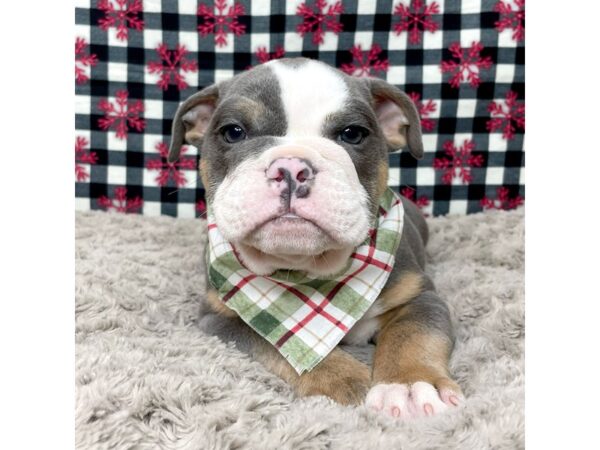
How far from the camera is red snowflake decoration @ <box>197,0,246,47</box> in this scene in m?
4.29

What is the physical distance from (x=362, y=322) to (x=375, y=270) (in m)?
0.25

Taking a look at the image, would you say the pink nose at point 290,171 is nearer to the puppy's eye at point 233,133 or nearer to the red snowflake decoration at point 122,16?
the puppy's eye at point 233,133

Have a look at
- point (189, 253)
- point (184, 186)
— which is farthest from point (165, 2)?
point (189, 253)

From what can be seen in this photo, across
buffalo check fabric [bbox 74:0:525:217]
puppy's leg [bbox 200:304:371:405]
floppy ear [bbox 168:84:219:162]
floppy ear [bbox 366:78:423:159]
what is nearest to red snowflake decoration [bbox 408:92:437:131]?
buffalo check fabric [bbox 74:0:525:217]

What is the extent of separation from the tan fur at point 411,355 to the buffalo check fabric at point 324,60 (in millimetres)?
2275

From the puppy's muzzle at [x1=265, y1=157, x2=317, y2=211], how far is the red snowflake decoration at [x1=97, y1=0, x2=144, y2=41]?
2.87m

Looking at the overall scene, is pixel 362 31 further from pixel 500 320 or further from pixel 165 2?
pixel 500 320

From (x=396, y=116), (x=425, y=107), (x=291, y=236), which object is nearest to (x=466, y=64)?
(x=425, y=107)

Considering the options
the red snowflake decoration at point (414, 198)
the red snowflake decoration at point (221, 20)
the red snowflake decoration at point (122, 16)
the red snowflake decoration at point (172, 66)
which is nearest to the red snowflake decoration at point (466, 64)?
the red snowflake decoration at point (414, 198)

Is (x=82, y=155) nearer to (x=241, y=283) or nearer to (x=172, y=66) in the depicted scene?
(x=172, y=66)

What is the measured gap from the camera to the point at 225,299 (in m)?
2.60

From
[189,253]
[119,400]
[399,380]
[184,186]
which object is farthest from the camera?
[184,186]

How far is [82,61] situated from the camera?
4359 millimetres

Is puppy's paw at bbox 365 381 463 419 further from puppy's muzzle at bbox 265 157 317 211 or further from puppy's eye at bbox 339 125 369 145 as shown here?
puppy's eye at bbox 339 125 369 145
